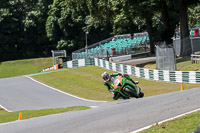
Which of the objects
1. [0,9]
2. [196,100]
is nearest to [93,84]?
[196,100]

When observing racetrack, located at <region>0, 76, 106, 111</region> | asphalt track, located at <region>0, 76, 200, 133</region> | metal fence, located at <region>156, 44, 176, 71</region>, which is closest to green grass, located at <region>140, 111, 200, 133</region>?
asphalt track, located at <region>0, 76, 200, 133</region>

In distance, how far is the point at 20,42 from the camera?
241 feet

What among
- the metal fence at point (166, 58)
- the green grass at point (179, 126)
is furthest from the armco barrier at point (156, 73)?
the green grass at point (179, 126)

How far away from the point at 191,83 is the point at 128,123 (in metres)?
16.9

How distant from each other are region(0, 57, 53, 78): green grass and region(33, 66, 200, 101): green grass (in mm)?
21637

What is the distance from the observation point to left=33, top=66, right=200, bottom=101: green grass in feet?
81.5

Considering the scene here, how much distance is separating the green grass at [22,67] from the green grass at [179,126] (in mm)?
50619

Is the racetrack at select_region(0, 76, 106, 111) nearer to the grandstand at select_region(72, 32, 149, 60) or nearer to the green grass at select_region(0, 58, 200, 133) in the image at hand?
the green grass at select_region(0, 58, 200, 133)

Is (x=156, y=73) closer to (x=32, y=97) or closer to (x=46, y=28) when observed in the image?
(x=32, y=97)

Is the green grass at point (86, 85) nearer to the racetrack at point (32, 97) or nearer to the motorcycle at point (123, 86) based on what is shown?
the racetrack at point (32, 97)

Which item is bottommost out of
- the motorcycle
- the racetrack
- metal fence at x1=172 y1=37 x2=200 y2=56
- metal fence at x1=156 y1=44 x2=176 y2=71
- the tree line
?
the racetrack

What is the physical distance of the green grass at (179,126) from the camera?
8.11 metres

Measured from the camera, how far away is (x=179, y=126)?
848 cm

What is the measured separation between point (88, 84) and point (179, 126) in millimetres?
22795
